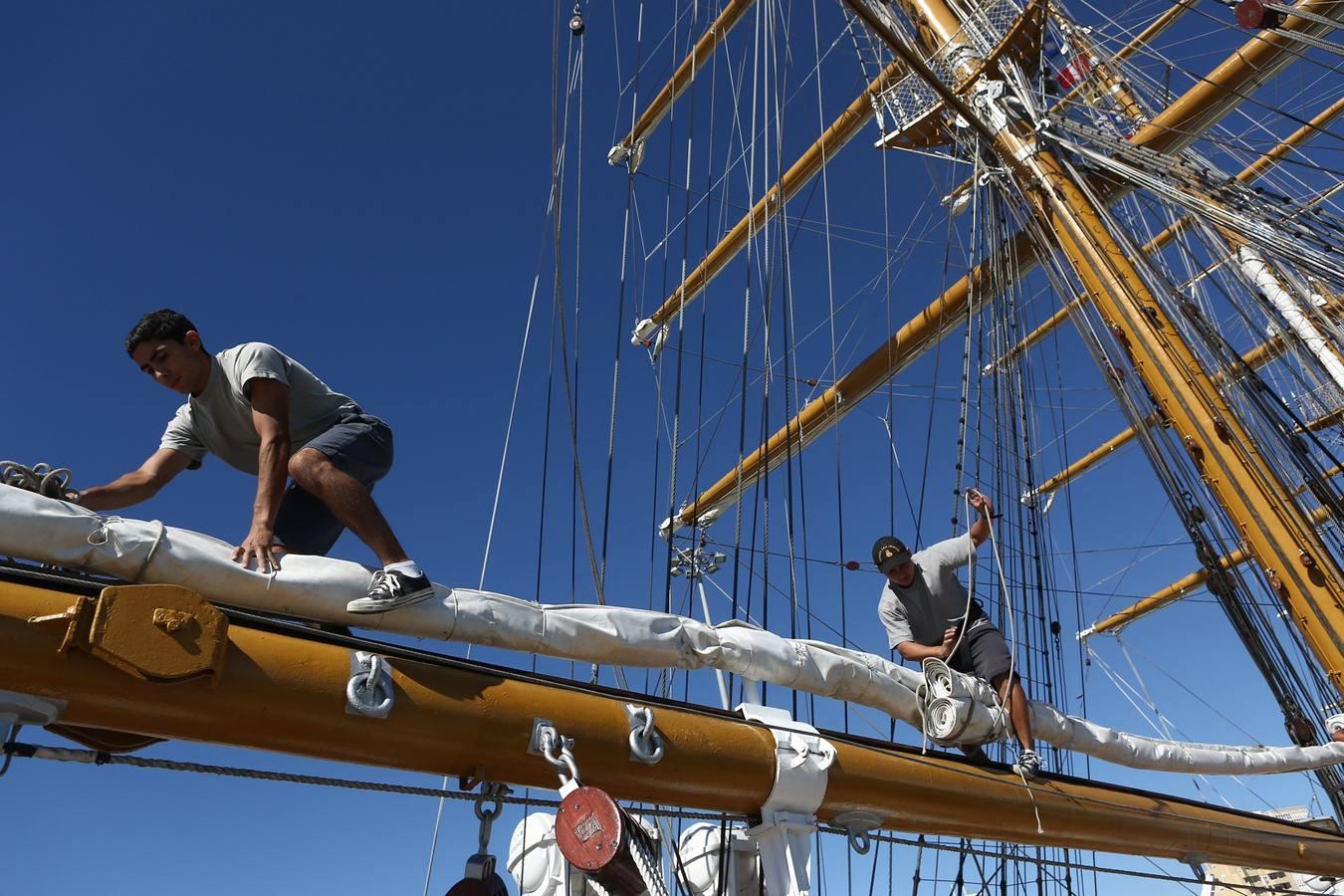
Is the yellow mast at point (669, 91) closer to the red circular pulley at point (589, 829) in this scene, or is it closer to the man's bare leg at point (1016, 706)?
the man's bare leg at point (1016, 706)

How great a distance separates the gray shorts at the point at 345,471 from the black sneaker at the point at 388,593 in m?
0.44

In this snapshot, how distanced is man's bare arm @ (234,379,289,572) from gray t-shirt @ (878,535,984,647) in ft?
10.2

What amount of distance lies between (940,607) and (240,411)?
10.8 ft

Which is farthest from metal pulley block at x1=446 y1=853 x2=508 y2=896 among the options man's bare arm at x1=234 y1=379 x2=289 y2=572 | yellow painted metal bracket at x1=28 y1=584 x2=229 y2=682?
man's bare arm at x1=234 y1=379 x2=289 y2=572

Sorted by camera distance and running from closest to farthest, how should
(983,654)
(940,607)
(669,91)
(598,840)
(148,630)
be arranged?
(148,630), (598,840), (983,654), (940,607), (669,91)

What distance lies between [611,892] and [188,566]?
1257 mm

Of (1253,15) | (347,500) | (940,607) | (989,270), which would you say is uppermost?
(989,270)

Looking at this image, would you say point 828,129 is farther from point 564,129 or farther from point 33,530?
point 33,530

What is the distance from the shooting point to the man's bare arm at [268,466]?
253cm

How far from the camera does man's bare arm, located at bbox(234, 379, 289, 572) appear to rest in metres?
2.53

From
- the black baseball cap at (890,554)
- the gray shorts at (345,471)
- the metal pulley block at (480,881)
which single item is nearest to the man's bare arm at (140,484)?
the gray shorts at (345,471)

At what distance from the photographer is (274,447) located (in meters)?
2.66

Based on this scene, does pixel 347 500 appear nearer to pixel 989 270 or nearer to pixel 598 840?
pixel 598 840

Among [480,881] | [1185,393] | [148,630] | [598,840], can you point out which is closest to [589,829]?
[598,840]
